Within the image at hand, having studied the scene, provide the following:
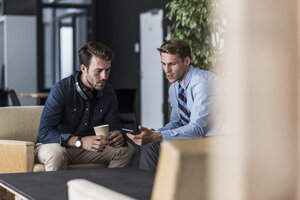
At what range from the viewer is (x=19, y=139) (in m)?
4.30

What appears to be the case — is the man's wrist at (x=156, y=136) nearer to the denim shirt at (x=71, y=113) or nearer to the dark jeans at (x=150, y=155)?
the dark jeans at (x=150, y=155)

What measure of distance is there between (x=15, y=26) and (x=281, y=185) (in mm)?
10800

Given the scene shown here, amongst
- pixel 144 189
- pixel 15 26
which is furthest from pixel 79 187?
pixel 15 26

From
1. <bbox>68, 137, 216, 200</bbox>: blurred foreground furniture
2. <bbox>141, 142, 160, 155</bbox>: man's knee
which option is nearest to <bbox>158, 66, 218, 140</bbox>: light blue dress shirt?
<bbox>141, 142, 160, 155</bbox>: man's knee

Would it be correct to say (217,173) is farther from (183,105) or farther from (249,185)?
(183,105)

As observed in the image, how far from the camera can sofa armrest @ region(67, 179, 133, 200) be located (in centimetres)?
139

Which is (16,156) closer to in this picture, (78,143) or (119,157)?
(78,143)

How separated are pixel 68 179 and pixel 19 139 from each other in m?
1.45

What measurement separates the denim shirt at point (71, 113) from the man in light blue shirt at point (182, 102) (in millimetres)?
409

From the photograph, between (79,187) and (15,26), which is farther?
(15,26)

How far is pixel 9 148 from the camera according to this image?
3910mm

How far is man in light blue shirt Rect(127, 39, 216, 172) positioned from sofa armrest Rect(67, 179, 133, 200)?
6.71 feet

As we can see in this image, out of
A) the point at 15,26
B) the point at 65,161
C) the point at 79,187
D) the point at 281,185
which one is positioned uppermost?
the point at 15,26

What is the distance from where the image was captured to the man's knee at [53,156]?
379cm
